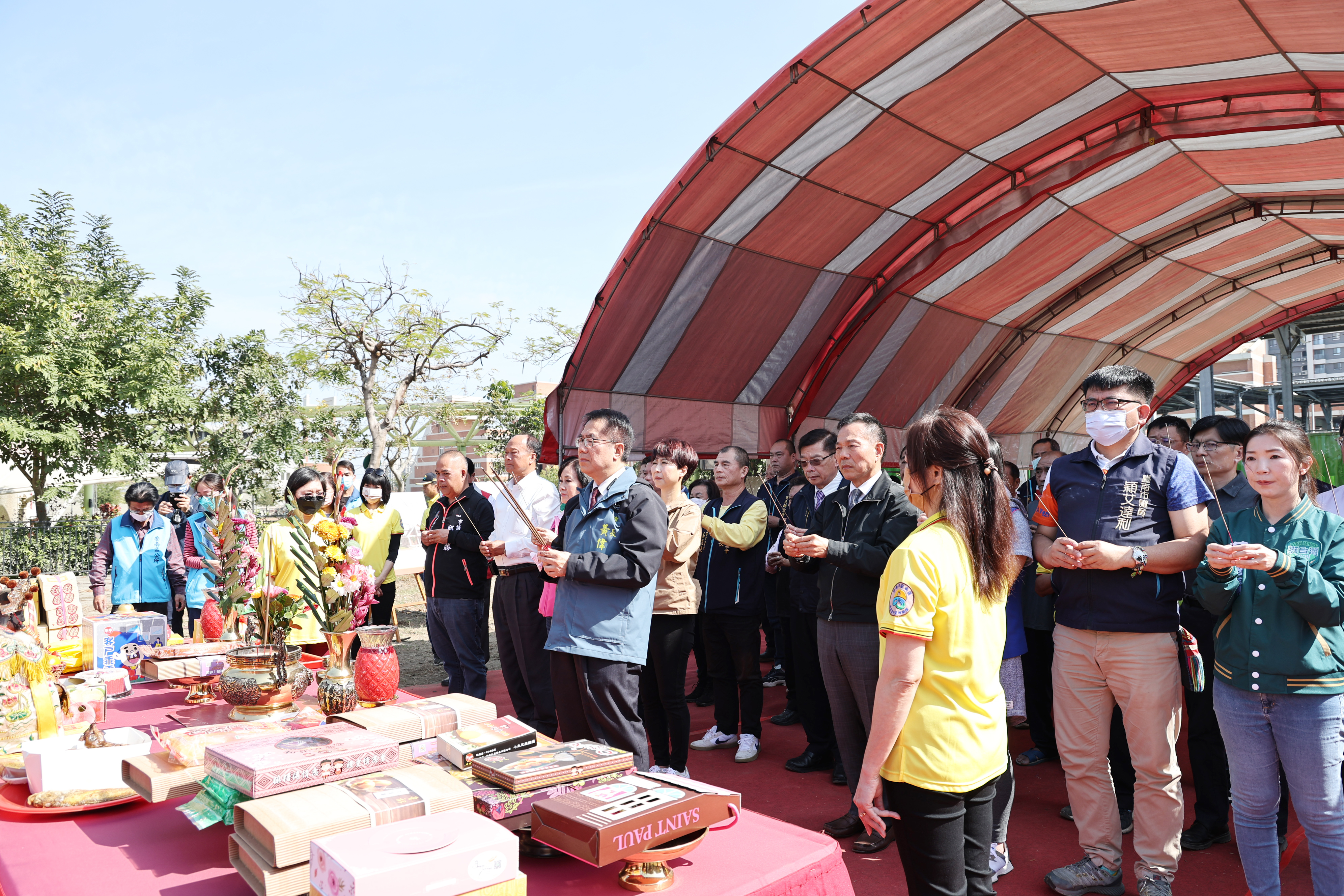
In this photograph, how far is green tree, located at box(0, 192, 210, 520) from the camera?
13867 mm

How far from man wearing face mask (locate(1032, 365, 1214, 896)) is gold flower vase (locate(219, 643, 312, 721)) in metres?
2.39

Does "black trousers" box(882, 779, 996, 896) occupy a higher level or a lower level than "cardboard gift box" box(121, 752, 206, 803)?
lower

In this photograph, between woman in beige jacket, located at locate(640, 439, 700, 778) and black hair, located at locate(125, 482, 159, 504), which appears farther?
black hair, located at locate(125, 482, 159, 504)

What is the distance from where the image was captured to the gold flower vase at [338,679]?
235 centimetres

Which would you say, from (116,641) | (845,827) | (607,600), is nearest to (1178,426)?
(845,827)

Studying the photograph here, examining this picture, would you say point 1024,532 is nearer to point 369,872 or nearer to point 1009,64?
point 369,872

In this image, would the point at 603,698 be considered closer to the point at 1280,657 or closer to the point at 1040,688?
the point at 1280,657

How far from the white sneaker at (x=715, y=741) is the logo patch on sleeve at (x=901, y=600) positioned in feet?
9.71

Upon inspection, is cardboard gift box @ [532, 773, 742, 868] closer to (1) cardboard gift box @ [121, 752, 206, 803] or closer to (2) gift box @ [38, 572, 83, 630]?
(1) cardboard gift box @ [121, 752, 206, 803]

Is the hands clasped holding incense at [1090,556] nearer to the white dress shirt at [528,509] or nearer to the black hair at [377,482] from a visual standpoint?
the white dress shirt at [528,509]

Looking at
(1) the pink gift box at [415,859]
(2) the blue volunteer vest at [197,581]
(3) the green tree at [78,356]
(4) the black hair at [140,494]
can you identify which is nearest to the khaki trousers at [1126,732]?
(1) the pink gift box at [415,859]

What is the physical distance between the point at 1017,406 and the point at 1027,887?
849 cm

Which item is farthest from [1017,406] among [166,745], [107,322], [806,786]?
[107,322]

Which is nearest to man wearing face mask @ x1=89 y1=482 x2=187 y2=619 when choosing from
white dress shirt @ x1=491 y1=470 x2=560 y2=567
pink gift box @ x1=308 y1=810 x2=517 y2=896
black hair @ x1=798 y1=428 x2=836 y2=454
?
white dress shirt @ x1=491 y1=470 x2=560 y2=567
